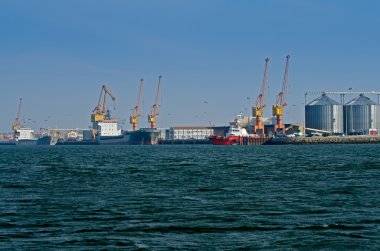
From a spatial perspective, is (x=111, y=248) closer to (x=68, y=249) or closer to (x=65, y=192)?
(x=68, y=249)

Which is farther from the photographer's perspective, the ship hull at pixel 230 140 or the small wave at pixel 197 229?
the ship hull at pixel 230 140

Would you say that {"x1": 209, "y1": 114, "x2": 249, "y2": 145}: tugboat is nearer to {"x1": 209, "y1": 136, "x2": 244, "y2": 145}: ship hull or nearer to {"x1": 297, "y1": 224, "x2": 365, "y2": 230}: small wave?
{"x1": 209, "y1": 136, "x2": 244, "y2": 145}: ship hull

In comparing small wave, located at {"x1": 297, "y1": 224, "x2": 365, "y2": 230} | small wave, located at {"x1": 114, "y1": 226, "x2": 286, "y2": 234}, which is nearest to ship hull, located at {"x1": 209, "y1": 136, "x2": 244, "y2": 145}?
small wave, located at {"x1": 297, "y1": 224, "x2": 365, "y2": 230}

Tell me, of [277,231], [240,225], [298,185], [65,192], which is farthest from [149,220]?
[298,185]

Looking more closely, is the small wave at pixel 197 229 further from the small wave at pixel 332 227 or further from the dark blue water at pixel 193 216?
the small wave at pixel 332 227

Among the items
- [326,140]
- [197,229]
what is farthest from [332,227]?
[326,140]

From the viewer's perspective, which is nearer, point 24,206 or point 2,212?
point 2,212

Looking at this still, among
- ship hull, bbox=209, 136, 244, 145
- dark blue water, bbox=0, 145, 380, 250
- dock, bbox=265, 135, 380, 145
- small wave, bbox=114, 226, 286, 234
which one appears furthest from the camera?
ship hull, bbox=209, 136, 244, 145

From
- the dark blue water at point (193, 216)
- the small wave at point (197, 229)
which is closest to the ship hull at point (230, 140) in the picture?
the dark blue water at point (193, 216)

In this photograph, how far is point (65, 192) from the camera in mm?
29172

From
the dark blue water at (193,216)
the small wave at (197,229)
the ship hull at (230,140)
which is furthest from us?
the ship hull at (230,140)

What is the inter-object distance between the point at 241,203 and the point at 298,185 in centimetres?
840

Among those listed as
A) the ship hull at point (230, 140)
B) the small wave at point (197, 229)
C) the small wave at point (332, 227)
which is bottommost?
the small wave at point (197, 229)

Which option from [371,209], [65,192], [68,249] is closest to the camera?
[68,249]
